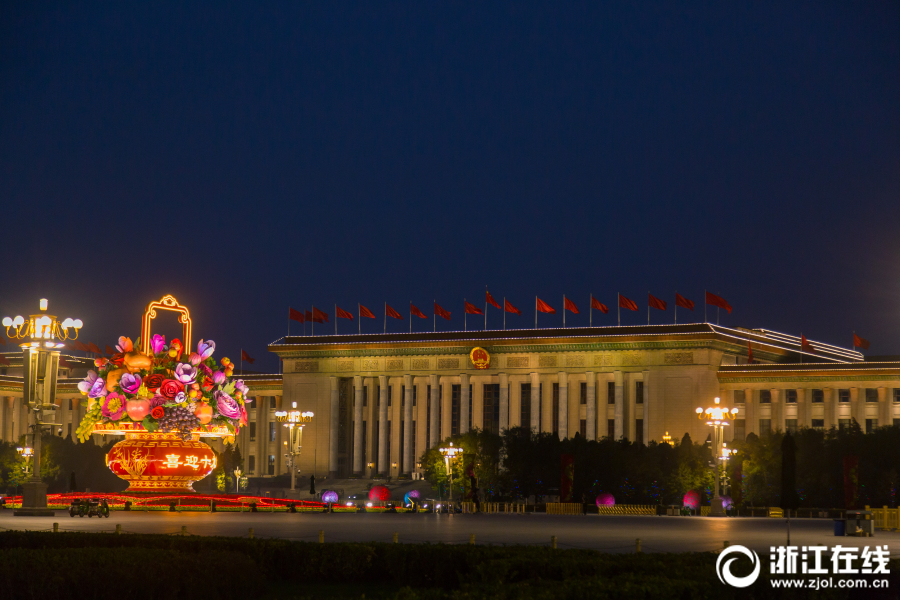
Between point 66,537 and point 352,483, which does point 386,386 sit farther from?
point 66,537

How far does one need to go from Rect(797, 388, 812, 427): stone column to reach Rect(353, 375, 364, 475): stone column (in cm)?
3838

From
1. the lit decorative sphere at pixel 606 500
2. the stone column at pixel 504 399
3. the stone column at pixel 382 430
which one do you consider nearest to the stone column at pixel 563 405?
the stone column at pixel 504 399

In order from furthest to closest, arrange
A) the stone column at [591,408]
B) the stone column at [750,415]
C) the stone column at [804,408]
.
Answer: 1. the stone column at [591,408]
2. the stone column at [750,415]
3. the stone column at [804,408]

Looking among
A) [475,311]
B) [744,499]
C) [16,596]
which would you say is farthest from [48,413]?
[475,311]

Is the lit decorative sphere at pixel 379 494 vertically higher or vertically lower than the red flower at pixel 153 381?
lower

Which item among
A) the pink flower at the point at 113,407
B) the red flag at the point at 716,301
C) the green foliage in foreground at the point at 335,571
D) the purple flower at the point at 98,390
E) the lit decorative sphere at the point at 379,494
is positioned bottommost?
the lit decorative sphere at the point at 379,494

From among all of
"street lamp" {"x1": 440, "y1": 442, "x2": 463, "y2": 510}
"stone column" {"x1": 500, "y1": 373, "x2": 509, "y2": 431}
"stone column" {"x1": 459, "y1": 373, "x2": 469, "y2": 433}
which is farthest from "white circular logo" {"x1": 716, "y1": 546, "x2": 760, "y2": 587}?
"stone column" {"x1": 459, "y1": 373, "x2": 469, "y2": 433}

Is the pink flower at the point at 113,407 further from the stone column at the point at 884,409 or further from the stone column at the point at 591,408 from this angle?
the stone column at the point at 884,409

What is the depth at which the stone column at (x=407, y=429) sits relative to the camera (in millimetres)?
104375

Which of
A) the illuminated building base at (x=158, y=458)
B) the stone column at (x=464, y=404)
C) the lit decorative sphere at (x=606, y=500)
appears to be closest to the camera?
the illuminated building base at (x=158, y=458)

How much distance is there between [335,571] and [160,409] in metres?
25.9

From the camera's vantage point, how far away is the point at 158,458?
48.9m

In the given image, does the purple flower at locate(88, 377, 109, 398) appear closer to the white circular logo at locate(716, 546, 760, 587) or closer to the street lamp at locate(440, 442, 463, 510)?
the street lamp at locate(440, 442, 463, 510)

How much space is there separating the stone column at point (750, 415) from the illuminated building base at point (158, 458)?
58652 millimetres
